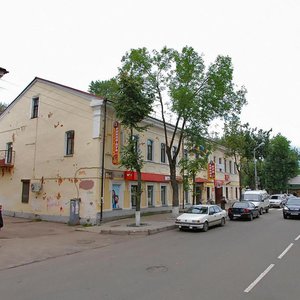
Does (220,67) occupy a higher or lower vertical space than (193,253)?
higher

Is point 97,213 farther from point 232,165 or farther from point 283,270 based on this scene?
point 232,165

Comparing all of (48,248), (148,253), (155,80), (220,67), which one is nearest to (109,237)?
(48,248)

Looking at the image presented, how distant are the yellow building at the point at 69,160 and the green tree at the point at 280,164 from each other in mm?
34571

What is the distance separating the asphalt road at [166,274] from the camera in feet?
21.5

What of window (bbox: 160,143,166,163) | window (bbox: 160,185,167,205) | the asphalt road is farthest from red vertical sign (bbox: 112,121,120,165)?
the asphalt road

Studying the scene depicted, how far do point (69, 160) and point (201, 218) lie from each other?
405 inches

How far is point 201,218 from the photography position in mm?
17266

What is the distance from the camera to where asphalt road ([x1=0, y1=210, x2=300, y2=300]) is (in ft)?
21.5

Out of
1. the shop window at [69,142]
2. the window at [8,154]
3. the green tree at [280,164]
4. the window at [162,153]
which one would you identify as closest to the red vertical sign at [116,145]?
the shop window at [69,142]

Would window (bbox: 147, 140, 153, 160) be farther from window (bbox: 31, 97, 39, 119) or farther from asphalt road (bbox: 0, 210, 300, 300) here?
asphalt road (bbox: 0, 210, 300, 300)

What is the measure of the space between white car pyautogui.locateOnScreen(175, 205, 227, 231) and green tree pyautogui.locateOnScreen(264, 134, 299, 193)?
40081mm

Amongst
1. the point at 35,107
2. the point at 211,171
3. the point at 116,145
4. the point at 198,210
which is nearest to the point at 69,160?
the point at 116,145

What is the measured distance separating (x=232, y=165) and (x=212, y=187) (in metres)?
9.49

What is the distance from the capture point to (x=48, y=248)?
1255cm
